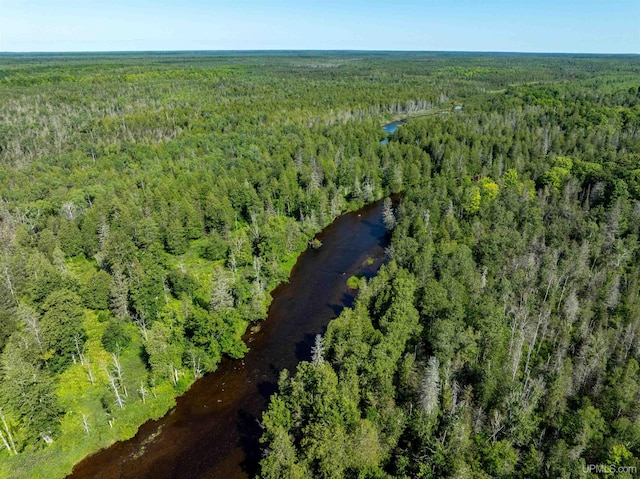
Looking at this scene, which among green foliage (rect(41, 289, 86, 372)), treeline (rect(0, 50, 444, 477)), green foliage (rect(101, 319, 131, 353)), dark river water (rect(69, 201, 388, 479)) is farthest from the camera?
green foliage (rect(101, 319, 131, 353))

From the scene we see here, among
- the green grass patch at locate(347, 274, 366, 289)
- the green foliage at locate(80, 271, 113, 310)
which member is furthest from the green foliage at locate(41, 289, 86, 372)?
the green grass patch at locate(347, 274, 366, 289)

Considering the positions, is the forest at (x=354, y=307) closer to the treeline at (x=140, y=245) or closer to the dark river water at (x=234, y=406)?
the treeline at (x=140, y=245)

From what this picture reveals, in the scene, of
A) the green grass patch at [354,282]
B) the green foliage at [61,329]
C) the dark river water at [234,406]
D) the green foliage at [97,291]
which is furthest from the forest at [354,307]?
the green grass patch at [354,282]

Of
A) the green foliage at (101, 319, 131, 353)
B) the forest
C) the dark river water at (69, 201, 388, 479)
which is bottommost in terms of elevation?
the dark river water at (69, 201, 388, 479)

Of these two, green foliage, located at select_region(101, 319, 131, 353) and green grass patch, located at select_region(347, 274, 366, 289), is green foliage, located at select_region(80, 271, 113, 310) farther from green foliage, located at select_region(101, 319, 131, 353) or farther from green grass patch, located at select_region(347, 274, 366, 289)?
green grass patch, located at select_region(347, 274, 366, 289)

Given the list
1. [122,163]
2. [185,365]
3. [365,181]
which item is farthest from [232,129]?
[185,365]

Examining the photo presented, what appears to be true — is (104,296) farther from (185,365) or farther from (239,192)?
(239,192)
